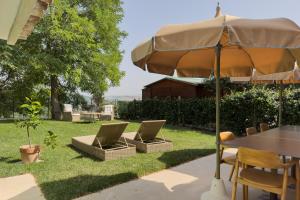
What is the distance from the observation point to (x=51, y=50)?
1984cm

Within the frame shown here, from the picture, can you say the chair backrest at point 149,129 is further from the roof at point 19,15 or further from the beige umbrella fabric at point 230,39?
the roof at point 19,15

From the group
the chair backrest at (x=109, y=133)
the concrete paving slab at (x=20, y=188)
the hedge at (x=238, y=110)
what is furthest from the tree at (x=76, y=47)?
the concrete paving slab at (x=20, y=188)

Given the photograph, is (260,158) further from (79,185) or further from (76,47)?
(76,47)

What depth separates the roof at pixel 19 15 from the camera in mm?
2236

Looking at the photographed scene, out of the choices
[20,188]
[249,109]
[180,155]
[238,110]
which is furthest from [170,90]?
[20,188]

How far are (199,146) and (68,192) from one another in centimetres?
570

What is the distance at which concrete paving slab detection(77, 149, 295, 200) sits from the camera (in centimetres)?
519

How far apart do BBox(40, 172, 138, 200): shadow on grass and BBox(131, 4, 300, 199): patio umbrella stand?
216 cm

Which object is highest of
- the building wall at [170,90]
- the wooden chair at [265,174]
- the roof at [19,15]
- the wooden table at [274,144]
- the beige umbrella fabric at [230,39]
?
the building wall at [170,90]

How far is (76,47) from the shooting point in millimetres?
19828

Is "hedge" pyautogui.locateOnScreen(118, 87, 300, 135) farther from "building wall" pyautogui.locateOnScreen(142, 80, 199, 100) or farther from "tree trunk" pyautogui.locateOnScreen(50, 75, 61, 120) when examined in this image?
"tree trunk" pyautogui.locateOnScreen(50, 75, 61, 120)

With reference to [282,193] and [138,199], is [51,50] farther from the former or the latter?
[282,193]

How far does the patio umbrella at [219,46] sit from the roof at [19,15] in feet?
6.07

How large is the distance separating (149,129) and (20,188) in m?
4.51
